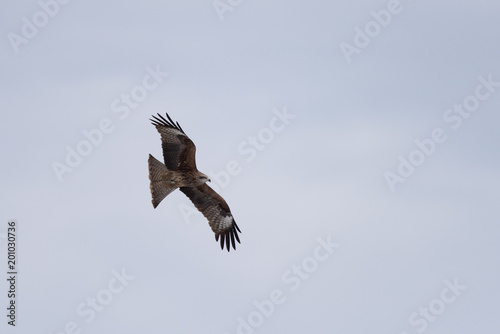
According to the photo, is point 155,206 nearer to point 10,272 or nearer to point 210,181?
point 210,181

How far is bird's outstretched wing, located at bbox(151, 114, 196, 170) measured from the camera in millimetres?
23766

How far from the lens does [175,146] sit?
2388 cm

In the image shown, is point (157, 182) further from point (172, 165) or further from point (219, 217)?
point (219, 217)

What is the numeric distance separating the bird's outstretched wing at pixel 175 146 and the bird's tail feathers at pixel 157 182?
0.67 ft

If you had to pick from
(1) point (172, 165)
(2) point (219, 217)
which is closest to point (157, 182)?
(1) point (172, 165)

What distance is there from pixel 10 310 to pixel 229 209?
571cm

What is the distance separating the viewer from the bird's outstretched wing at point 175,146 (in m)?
23.8

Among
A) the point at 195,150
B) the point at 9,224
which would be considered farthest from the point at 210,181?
the point at 9,224

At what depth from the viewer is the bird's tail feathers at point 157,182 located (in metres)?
23.8

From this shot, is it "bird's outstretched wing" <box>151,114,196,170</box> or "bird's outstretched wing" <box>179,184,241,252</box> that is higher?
"bird's outstretched wing" <box>151,114,196,170</box>

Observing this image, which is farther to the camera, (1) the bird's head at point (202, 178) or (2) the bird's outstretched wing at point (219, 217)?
(2) the bird's outstretched wing at point (219, 217)

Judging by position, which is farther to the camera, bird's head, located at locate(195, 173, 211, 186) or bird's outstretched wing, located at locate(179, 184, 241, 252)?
bird's outstretched wing, located at locate(179, 184, 241, 252)

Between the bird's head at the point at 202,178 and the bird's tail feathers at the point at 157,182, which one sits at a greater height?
the bird's tail feathers at the point at 157,182

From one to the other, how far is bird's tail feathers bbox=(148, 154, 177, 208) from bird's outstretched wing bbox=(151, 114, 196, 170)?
204 mm
